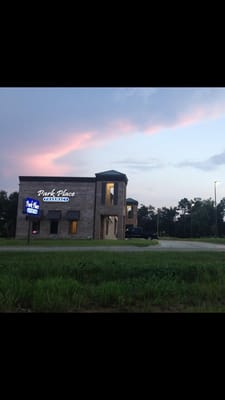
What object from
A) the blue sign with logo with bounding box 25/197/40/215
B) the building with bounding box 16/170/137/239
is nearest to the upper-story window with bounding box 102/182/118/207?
the building with bounding box 16/170/137/239

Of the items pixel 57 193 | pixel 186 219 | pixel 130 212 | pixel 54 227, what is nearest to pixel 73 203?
pixel 57 193

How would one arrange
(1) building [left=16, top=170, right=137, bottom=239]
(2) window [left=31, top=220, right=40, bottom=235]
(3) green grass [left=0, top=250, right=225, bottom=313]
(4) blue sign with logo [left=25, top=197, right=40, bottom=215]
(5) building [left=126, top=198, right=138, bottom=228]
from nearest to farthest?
(3) green grass [left=0, top=250, right=225, bottom=313] < (4) blue sign with logo [left=25, top=197, right=40, bottom=215] < (1) building [left=16, top=170, right=137, bottom=239] < (2) window [left=31, top=220, right=40, bottom=235] < (5) building [left=126, top=198, right=138, bottom=228]

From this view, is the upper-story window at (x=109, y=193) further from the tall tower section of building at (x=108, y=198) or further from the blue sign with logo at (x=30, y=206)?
the blue sign with logo at (x=30, y=206)

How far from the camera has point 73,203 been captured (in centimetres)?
Result: 3597

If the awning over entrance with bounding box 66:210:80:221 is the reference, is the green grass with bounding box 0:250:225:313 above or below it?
below

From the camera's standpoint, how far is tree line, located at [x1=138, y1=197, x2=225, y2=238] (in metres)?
71.5

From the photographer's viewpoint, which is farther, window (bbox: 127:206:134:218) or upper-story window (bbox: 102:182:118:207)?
window (bbox: 127:206:134:218)

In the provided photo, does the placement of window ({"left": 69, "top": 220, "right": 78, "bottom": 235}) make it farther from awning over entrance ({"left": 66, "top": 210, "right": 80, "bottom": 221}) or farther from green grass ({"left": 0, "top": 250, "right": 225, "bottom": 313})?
green grass ({"left": 0, "top": 250, "right": 225, "bottom": 313})

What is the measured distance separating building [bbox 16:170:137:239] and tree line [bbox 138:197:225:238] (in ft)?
110

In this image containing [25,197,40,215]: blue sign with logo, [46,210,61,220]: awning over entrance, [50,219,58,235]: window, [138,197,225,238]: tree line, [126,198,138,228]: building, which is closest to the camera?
[25,197,40,215]: blue sign with logo

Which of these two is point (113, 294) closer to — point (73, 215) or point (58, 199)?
point (73, 215)

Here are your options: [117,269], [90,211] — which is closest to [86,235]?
[90,211]
